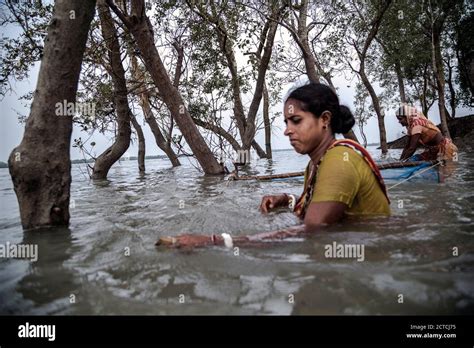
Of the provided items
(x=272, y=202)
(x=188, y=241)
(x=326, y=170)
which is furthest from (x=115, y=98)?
(x=326, y=170)

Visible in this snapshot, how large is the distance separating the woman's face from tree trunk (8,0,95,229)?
200 cm

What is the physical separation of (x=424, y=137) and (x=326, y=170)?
20.1 feet

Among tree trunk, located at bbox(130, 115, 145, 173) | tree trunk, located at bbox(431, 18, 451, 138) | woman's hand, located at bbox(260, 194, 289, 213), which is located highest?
tree trunk, located at bbox(431, 18, 451, 138)

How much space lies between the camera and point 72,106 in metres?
3.24

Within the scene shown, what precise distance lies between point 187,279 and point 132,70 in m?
12.4

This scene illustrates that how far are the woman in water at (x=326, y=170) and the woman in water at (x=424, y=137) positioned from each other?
206 inches

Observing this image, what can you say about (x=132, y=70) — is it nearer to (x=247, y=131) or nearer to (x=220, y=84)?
(x=220, y=84)

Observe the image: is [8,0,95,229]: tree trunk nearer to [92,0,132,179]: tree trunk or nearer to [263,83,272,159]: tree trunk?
[92,0,132,179]: tree trunk

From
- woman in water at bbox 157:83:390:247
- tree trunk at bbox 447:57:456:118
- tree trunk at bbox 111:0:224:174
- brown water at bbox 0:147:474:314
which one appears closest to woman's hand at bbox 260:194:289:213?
brown water at bbox 0:147:474:314

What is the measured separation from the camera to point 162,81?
7188 millimetres

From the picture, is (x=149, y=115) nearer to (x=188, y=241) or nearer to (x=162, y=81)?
(x=162, y=81)

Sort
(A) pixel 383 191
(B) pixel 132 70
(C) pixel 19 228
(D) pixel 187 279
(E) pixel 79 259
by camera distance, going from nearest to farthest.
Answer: (D) pixel 187 279
(E) pixel 79 259
(A) pixel 383 191
(C) pixel 19 228
(B) pixel 132 70

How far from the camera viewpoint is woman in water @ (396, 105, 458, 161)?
23.9 ft
